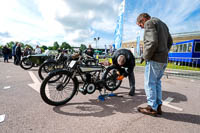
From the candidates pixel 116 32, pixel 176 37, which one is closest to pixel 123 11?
pixel 116 32

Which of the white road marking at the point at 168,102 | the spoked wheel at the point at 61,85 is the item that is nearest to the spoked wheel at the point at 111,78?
the spoked wheel at the point at 61,85

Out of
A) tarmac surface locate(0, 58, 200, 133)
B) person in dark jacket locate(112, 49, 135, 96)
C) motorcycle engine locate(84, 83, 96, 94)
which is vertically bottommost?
tarmac surface locate(0, 58, 200, 133)

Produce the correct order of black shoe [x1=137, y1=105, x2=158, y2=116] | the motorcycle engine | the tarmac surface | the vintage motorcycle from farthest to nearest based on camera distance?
1. the motorcycle engine
2. the vintage motorcycle
3. black shoe [x1=137, y1=105, x2=158, y2=116]
4. the tarmac surface

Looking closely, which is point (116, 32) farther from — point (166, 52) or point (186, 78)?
point (166, 52)

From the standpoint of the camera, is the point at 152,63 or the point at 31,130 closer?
the point at 31,130

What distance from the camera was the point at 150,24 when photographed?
1910 millimetres

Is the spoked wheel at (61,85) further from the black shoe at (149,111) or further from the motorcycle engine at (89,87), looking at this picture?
the black shoe at (149,111)

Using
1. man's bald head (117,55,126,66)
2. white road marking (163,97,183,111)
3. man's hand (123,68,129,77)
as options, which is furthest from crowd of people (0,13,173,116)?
man's hand (123,68,129,77)

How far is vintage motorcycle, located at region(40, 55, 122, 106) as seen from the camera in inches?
94.4

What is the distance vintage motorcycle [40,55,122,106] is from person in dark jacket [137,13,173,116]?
1205mm

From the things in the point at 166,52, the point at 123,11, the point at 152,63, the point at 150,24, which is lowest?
the point at 152,63

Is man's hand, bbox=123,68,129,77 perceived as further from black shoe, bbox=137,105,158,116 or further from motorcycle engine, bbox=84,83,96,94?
black shoe, bbox=137,105,158,116

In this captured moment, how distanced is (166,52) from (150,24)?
59 cm

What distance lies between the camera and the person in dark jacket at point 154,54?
6.22 ft
